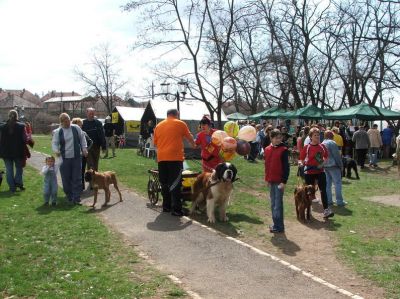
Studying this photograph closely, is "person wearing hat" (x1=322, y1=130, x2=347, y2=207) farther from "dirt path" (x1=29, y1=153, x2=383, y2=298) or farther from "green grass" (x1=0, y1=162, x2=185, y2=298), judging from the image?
"green grass" (x1=0, y1=162, x2=185, y2=298)

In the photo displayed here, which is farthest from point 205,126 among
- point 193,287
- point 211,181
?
point 193,287

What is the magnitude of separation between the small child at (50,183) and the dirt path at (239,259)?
1360 mm

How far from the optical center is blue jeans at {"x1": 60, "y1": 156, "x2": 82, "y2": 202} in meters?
9.50

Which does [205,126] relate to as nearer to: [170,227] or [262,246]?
[170,227]

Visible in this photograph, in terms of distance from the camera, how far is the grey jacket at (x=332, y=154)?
1008 centimetres

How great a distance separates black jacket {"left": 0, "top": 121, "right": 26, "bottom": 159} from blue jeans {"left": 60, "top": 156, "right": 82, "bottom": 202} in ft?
6.54

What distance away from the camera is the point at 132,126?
32.1m

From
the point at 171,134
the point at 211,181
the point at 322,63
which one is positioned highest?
the point at 322,63

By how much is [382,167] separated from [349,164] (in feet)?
15.4

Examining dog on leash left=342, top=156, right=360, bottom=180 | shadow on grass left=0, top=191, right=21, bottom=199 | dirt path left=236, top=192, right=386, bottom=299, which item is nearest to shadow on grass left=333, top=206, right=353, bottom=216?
dirt path left=236, top=192, right=386, bottom=299

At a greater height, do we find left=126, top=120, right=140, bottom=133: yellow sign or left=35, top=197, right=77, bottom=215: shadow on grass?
left=126, top=120, right=140, bottom=133: yellow sign

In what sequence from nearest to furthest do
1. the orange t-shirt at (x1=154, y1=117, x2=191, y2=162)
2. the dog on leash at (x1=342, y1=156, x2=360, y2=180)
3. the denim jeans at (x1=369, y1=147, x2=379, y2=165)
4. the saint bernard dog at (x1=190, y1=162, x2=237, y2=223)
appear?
the saint bernard dog at (x1=190, y1=162, x2=237, y2=223), the orange t-shirt at (x1=154, y1=117, x2=191, y2=162), the dog on leash at (x1=342, y1=156, x2=360, y2=180), the denim jeans at (x1=369, y1=147, x2=379, y2=165)

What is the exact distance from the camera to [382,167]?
1981cm

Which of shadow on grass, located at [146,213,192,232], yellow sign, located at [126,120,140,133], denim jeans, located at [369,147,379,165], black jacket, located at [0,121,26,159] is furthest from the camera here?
yellow sign, located at [126,120,140,133]
